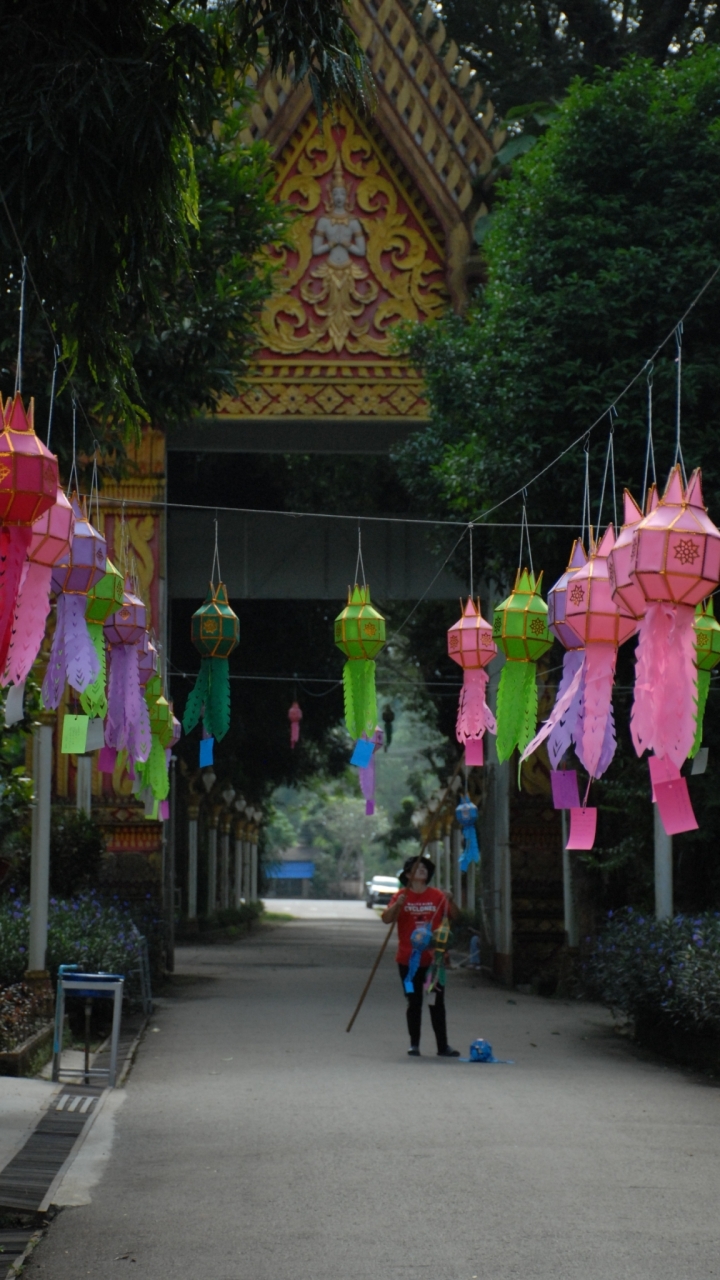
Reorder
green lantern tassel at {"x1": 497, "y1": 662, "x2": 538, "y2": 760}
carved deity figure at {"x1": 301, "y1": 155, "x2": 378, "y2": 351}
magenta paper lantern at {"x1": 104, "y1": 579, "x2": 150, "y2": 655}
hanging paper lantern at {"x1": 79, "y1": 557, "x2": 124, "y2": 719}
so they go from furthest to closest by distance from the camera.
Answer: carved deity figure at {"x1": 301, "y1": 155, "x2": 378, "y2": 351}, magenta paper lantern at {"x1": 104, "y1": 579, "x2": 150, "y2": 655}, green lantern tassel at {"x1": 497, "y1": 662, "x2": 538, "y2": 760}, hanging paper lantern at {"x1": 79, "y1": 557, "x2": 124, "y2": 719}

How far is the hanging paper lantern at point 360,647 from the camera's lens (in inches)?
389

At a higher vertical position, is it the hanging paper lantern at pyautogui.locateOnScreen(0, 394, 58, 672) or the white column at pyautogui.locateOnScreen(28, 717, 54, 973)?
the hanging paper lantern at pyautogui.locateOnScreen(0, 394, 58, 672)

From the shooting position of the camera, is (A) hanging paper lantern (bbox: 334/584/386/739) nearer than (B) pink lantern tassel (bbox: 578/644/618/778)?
No

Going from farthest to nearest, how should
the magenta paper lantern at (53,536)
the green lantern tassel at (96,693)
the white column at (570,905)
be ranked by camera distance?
the white column at (570,905)
the green lantern tassel at (96,693)
the magenta paper lantern at (53,536)

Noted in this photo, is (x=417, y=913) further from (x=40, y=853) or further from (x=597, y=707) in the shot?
(x=597, y=707)

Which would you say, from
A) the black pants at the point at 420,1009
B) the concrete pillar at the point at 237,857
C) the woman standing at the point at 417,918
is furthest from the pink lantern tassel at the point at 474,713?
the concrete pillar at the point at 237,857

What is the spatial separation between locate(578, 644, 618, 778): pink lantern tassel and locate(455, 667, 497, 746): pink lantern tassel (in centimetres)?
164

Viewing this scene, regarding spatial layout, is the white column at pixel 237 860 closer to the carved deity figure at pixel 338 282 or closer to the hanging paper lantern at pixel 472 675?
the carved deity figure at pixel 338 282

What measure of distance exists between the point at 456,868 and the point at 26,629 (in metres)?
34.8

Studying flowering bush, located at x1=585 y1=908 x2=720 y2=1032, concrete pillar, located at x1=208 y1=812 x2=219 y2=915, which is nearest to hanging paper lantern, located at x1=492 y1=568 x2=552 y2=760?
flowering bush, located at x1=585 y1=908 x2=720 y2=1032

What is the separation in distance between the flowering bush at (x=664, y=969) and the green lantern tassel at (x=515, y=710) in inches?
160

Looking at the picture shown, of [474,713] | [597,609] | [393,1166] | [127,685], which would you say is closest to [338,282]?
[474,713]

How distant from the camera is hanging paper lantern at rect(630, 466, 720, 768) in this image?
6293 millimetres

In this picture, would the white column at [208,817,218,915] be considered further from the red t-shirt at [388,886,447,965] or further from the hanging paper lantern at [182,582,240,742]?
the hanging paper lantern at [182,582,240,742]
